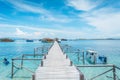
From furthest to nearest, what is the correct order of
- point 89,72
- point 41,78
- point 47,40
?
1. point 47,40
2. point 89,72
3. point 41,78

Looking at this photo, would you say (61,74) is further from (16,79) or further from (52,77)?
(16,79)

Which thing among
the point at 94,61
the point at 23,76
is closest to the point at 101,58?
the point at 94,61

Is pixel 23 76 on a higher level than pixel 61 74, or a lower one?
lower

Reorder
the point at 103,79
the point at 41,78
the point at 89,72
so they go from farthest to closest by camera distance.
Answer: the point at 89,72 → the point at 103,79 → the point at 41,78

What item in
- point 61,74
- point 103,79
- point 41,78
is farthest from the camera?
point 103,79

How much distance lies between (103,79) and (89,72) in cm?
290

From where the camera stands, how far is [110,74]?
54.7ft

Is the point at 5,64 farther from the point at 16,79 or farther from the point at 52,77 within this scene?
the point at 52,77

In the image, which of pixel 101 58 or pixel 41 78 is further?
pixel 101 58

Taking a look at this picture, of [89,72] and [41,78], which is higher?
[41,78]

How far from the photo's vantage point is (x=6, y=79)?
50.5 feet

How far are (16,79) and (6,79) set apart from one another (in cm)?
90

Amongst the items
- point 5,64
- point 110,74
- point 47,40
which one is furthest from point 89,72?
point 47,40

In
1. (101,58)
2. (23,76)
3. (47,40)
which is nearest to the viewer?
(23,76)
